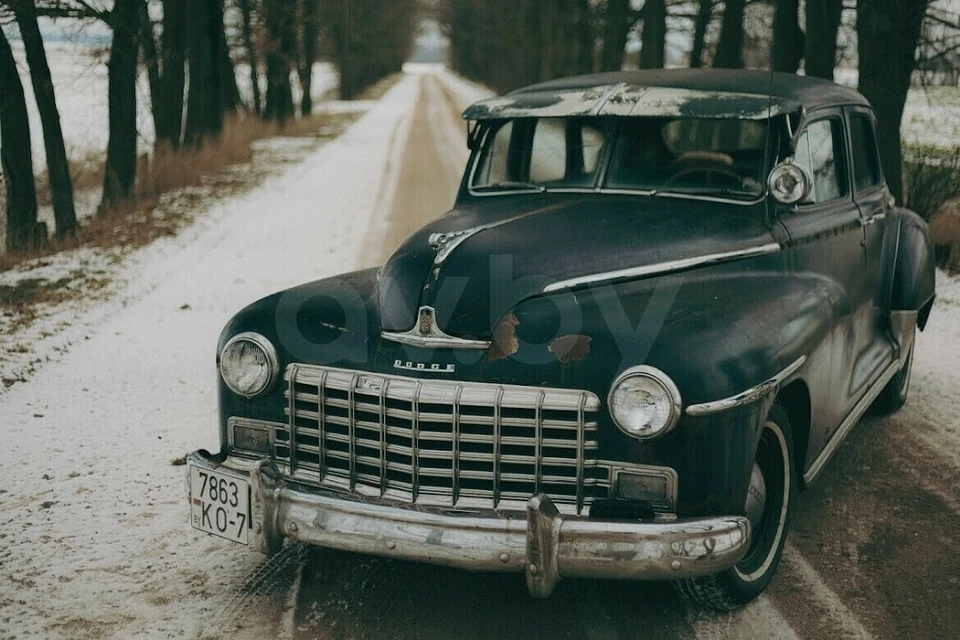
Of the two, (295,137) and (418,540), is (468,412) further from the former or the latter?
(295,137)

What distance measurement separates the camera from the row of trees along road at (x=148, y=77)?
1133 cm

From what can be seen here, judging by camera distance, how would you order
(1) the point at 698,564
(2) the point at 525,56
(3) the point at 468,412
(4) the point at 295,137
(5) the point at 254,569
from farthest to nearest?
(2) the point at 525,56 < (4) the point at 295,137 < (5) the point at 254,569 < (3) the point at 468,412 < (1) the point at 698,564

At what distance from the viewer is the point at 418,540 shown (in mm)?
3385

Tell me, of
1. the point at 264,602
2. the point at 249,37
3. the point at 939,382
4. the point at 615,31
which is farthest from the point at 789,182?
the point at 249,37

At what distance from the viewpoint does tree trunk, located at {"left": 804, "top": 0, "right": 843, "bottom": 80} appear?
1120 centimetres

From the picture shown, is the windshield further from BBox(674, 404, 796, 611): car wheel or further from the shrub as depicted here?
the shrub

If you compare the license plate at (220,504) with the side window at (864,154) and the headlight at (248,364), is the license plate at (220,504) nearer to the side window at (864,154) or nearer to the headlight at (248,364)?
the headlight at (248,364)

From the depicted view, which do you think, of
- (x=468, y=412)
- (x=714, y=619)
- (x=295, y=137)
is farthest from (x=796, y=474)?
(x=295, y=137)

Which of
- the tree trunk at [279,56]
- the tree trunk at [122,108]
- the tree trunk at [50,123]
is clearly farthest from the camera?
the tree trunk at [279,56]

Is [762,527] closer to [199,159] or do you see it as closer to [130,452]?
[130,452]

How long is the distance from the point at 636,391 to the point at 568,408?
0.23 metres

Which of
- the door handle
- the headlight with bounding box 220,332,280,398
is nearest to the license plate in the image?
the headlight with bounding box 220,332,280,398

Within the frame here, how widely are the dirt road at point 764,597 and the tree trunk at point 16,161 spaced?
849cm

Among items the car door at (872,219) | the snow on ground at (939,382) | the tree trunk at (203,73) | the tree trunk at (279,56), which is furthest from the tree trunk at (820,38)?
the tree trunk at (279,56)
